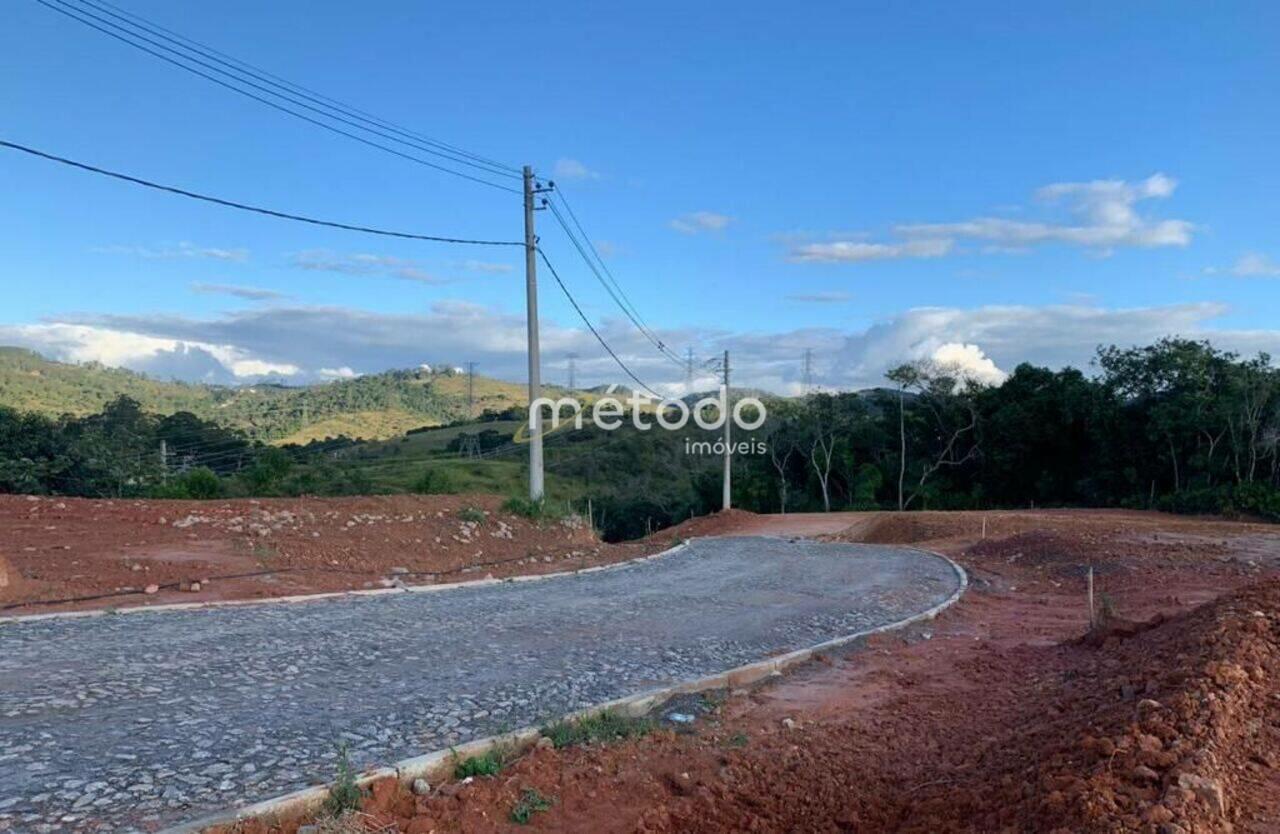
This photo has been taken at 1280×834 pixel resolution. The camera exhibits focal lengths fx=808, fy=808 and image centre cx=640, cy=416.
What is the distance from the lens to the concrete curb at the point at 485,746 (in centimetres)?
390

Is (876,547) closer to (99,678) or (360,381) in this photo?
(99,678)

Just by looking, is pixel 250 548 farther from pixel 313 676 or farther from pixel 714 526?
pixel 714 526

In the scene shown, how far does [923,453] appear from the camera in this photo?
Result: 42969 mm

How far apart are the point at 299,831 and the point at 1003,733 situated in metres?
4.52

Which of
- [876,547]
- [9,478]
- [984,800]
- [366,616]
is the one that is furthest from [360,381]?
[984,800]

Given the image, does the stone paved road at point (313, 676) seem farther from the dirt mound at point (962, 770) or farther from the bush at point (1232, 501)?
the bush at point (1232, 501)

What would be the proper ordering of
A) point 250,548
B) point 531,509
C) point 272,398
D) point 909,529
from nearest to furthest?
point 250,548, point 531,509, point 909,529, point 272,398

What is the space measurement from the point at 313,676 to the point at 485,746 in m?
2.26

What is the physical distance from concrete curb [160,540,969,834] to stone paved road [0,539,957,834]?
17cm

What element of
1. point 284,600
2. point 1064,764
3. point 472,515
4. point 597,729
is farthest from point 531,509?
point 1064,764

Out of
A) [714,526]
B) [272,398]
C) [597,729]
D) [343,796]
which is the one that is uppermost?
[272,398]

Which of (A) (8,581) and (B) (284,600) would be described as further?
(B) (284,600)

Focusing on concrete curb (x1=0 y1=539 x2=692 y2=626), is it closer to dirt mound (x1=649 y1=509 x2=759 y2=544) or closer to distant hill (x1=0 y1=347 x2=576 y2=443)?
dirt mound (x1=649 y1=509 x2=759 y2=544)

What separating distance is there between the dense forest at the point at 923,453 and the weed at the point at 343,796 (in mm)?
18772
